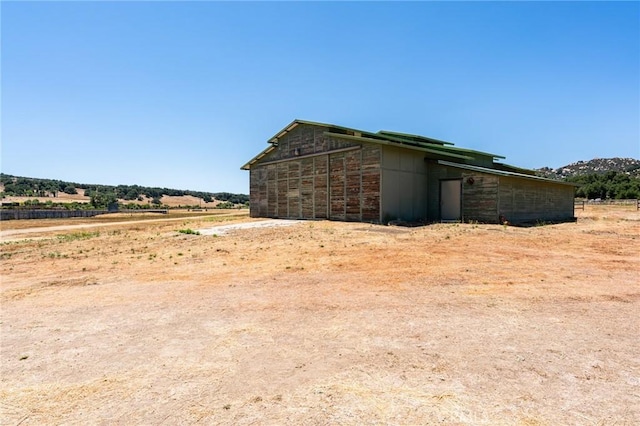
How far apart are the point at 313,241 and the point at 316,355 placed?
33.1 ft

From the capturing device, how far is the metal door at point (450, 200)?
22.0m

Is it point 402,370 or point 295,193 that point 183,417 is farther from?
point 295,193

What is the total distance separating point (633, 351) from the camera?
4.10 metres

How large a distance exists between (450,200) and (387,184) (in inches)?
192

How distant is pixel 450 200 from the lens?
2255cm

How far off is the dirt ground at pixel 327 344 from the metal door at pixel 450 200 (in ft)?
40.6

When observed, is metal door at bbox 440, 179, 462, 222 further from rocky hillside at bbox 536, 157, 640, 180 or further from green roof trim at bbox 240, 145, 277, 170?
rocky hillside at bbox 536, 157, 640, 180

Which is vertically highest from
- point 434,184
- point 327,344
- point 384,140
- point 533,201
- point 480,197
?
point 384,140

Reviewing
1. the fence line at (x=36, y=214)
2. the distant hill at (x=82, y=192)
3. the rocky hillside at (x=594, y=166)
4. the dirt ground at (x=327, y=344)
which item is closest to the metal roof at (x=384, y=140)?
the dirt ground at (x=327, y=344)

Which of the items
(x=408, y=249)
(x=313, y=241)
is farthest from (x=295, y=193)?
(x=408, y=249)

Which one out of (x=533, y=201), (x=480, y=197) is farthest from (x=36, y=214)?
(x=533, y=201)

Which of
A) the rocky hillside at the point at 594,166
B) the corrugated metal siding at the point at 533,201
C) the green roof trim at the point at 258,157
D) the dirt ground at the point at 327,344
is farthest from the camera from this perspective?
the rocky hillside at the point at 594,166

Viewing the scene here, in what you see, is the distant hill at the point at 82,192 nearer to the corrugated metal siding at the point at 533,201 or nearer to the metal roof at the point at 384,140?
the metal roof at the point at 384,140

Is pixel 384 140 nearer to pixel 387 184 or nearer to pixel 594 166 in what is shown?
pixel 387 184
